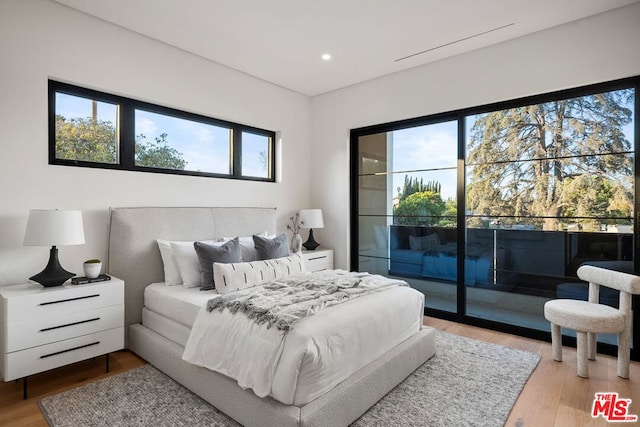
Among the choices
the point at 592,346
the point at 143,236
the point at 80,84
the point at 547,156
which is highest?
the point at 80,84

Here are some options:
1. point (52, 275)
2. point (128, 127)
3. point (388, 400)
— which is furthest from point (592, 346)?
A: point (128, 127)

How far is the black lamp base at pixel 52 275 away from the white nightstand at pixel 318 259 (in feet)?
8.00

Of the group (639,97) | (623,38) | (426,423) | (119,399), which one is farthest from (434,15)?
(119,399)

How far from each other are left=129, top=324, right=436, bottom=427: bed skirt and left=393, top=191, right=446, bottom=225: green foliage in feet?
5.24

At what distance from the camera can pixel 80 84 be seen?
292 centimetres

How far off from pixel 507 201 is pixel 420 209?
96 cm

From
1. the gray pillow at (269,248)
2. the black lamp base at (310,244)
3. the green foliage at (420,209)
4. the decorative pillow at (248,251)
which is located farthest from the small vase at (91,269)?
the green foliage at (420,209)

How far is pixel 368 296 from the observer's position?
2480 mm

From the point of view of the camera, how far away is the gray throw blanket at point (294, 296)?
6.60 feet

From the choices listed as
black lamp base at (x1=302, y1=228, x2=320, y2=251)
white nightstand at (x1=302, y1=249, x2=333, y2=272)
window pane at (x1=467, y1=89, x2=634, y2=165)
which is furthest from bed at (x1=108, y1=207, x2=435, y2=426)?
window pane at (x1=467, y1=89, x2=634, y2=165)

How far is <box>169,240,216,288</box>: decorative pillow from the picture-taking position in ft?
9.61

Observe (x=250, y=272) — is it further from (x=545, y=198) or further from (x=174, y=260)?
(x=545, y=198)

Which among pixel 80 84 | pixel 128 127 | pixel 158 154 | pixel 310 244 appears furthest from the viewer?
pixel 310 244

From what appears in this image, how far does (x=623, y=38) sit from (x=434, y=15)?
1.56 m
